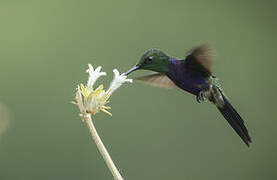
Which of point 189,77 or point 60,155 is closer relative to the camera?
point 189,77

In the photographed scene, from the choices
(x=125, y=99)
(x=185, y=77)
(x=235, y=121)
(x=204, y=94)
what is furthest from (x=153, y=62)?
(x=125, y=99)

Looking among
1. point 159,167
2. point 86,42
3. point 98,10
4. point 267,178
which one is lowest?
point 267,178

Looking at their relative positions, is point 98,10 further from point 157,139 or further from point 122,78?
point 122,78

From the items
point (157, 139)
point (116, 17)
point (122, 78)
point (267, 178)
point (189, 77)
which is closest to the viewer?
point (122, 78)

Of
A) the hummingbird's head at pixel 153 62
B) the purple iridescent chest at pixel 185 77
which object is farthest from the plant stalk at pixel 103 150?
the purple iridescent chest at pixel 185 77

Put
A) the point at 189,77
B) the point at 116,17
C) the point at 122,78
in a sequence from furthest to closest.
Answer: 1. the point at 116,17
2. the point at 189,77
3. the point at 122,78

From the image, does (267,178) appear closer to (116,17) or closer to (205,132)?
(205,132)

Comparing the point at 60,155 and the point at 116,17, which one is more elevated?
the point at 116,17

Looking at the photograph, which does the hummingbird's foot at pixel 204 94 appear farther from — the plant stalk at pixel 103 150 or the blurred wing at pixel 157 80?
the plant stalk at pixel 103 150

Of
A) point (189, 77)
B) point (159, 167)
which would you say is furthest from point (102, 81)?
point (189, 77)
